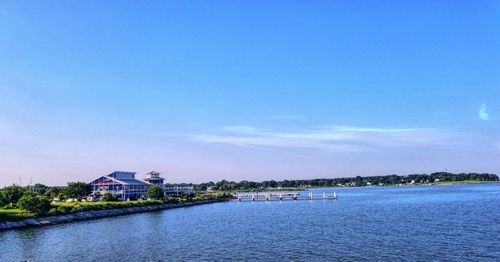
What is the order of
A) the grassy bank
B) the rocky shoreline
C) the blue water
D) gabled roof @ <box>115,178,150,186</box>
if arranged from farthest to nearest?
1. gabled roof @ <box>115,178,150,186</box>
2. the grassy bank
3. the rocky shoreline
4. the blue water

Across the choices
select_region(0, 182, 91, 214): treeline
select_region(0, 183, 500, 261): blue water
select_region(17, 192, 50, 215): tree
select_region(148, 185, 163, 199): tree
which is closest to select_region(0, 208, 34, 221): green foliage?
select_region(17, 192, 50, 215): tree

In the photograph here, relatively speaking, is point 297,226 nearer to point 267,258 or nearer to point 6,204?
point 267,258

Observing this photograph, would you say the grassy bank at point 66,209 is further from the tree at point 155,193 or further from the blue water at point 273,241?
the blue water at point 273,241

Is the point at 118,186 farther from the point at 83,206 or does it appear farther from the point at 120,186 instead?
the point at 83,206

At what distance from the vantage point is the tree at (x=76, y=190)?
121625mm

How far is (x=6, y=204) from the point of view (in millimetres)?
93938

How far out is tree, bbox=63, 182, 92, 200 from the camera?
399ft

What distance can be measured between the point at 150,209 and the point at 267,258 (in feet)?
261

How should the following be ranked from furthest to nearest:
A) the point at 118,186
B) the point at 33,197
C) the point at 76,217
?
the point at 118,186, the point at 76,217, the point at 33,197

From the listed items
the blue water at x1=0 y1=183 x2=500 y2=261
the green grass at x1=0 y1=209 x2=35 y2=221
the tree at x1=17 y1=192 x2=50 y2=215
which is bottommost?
the blue water at x1=0 y1=183 x2=500 y2=261

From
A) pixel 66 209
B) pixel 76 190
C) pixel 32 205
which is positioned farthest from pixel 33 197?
pixel 76 190

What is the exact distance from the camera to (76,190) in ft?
401

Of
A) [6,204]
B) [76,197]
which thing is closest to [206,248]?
[6,204]

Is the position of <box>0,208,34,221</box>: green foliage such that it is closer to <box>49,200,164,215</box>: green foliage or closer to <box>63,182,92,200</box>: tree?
<box>49,200,164,215</box>: green foliage
